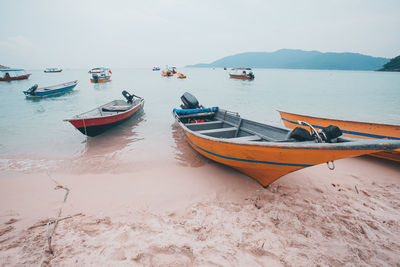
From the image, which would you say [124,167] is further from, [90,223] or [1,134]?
[1,134]

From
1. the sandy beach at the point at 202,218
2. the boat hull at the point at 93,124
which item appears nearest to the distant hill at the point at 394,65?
the sandy beach at the point at 202,218

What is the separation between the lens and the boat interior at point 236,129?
481cm

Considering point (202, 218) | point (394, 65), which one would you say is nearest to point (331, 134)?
point (202, 218)

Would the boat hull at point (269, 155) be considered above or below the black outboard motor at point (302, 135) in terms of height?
below

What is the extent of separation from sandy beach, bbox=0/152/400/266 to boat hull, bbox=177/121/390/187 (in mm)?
664

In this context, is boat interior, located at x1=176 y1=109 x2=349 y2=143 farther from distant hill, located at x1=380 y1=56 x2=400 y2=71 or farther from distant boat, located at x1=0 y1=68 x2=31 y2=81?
distant hill, located at x1=380 y1=56 x2=400 y2=71

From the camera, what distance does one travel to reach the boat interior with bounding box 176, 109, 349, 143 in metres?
4.81

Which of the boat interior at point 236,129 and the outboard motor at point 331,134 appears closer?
the outboard motor at point 331,134

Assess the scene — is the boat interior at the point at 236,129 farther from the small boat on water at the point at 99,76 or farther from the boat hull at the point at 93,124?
the small boat on water at the point at 99,76

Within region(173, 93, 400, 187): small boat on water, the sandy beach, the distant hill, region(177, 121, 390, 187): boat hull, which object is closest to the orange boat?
the sandy beach

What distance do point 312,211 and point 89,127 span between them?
833 centimetres

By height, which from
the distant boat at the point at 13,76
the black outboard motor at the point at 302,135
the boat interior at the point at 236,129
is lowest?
the distant boat at the point at 13,76

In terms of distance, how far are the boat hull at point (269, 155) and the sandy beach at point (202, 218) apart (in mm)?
664

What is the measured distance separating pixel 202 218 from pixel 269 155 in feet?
6.01
